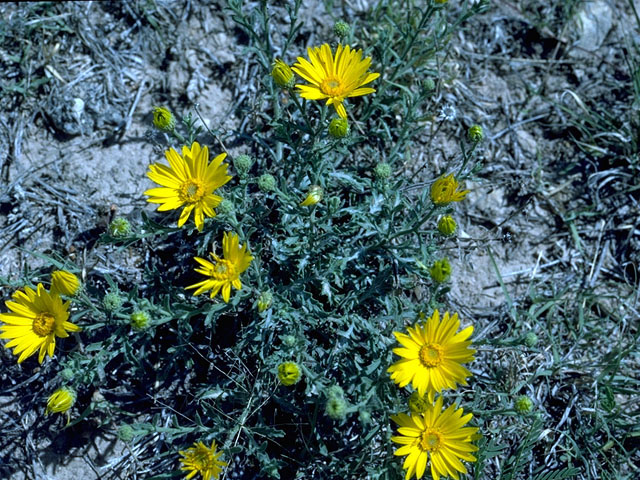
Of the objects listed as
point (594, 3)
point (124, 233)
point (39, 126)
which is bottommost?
point (124, 233)

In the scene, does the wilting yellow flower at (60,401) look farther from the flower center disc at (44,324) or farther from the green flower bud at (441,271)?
the green flower bud at (441,271)

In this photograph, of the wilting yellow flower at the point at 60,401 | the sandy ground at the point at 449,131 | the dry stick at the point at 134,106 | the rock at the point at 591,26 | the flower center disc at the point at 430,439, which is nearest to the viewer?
the wilting yellow flower at the point at 60,401

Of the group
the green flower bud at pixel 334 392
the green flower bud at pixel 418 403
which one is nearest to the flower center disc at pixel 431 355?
the green flower bud at pixel 418 403

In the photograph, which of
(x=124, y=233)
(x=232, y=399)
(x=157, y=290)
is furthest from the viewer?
(x=157, y=290)

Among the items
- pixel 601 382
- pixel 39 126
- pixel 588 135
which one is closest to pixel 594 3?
pixel 588 135

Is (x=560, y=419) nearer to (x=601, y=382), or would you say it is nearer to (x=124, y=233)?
(x=601, y=382)
